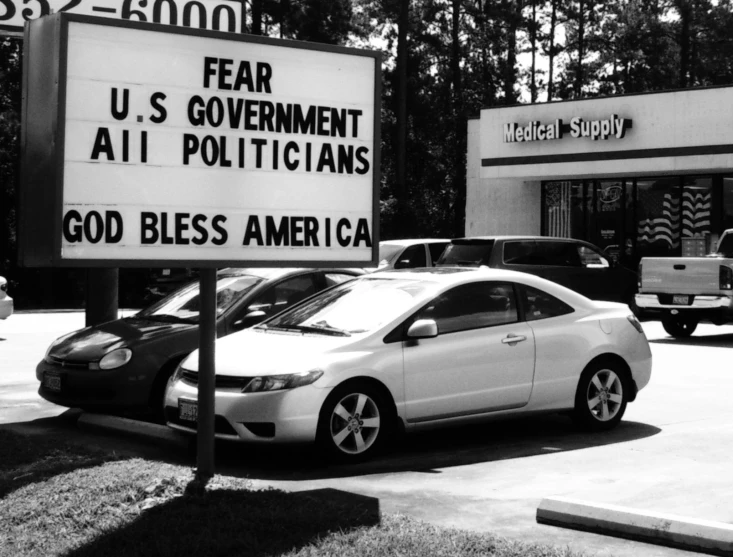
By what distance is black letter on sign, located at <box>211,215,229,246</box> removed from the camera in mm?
7293

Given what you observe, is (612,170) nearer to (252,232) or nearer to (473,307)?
(473,307)

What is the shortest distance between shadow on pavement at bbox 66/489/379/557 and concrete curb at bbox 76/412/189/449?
2.35 metres

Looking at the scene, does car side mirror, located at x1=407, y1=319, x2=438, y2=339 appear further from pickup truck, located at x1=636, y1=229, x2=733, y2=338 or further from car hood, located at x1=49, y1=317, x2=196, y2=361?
pickup truck, located at x1=636, y1=229, x2=733, y2=338

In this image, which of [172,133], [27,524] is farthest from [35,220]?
[27,524]

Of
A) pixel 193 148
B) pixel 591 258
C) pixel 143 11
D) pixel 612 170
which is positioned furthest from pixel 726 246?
pixel 193 148

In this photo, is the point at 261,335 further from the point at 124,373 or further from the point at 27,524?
the point at 27,524

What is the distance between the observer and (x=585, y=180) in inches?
1254

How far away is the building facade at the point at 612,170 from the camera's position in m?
28.4

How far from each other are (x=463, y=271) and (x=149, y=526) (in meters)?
4.41

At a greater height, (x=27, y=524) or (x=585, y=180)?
(x=585, y=180)

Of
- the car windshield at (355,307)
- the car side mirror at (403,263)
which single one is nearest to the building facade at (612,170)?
the car side mirror at (403,263)

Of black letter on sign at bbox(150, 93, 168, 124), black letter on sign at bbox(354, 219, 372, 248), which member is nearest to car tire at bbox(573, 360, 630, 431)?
black letter on sign at bbox(354, 219, 372, 248)

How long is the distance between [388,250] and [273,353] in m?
13.8

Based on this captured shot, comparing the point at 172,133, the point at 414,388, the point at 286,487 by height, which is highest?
the point at 172,133
